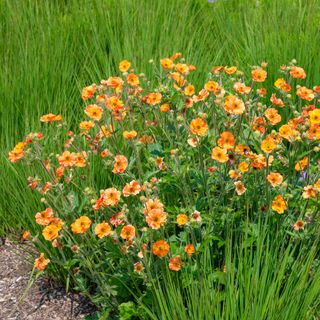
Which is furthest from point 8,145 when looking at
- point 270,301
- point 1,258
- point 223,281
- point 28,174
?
point 270,301

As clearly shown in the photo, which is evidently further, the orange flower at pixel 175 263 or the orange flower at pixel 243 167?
the orange flower at pixel 243 167

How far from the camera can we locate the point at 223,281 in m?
1.96

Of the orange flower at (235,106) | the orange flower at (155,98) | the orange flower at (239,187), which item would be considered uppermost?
the orange flower at (235,106)

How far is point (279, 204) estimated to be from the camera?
2039 millimetres

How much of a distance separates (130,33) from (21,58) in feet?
2.14

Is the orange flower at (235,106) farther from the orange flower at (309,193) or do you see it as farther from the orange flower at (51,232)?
the orange flower at (51,232)

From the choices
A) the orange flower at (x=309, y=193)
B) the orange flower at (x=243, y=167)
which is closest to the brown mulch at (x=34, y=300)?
the orange flower at (x=243, y=167)

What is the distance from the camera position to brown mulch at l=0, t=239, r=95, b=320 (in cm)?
240

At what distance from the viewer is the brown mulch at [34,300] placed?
2.40 m

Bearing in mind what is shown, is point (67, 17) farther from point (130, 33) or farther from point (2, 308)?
point (2, 308)

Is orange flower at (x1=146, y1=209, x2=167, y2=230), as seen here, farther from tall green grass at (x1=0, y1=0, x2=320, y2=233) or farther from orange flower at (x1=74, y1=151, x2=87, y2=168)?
tall green grass at (x1=0, y1=0, x2=320, y2=233)

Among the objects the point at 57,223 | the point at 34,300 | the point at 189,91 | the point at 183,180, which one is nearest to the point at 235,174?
the point at 183,180

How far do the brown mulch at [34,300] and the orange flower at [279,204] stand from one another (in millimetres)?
859

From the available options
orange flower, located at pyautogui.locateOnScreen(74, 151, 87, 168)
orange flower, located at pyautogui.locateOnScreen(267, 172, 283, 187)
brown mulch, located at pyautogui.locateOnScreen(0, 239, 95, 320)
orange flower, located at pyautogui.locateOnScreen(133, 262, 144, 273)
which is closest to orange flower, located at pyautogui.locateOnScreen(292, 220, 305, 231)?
orange flower, located at pyautogui.locateOnScreen(267, 172, 283, 187)
